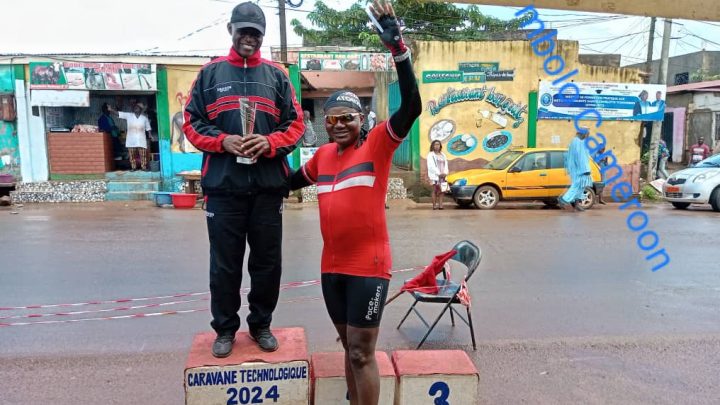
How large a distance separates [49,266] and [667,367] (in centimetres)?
719

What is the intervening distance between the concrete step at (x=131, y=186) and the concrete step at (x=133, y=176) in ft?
0.53

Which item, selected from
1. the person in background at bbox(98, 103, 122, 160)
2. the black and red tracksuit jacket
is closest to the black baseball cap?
the black and red tracksuit jacket

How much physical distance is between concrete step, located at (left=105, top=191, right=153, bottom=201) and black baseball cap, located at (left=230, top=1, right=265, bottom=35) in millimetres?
13189

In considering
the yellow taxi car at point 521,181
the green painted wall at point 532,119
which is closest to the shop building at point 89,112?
the yellow taxi car at point 521,181

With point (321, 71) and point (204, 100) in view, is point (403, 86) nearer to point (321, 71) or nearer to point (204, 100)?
point (204, 100)

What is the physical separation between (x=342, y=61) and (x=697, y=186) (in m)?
10.1

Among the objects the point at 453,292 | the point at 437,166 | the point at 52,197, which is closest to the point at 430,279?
the point at 453,292

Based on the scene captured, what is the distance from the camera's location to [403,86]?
256 centimetres

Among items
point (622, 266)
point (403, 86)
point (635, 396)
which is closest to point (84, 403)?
point (403, 86)

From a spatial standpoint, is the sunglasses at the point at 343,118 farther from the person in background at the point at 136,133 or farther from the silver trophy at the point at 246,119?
the person in background at the point at 136,133

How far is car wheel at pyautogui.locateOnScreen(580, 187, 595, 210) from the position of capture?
13.4 m

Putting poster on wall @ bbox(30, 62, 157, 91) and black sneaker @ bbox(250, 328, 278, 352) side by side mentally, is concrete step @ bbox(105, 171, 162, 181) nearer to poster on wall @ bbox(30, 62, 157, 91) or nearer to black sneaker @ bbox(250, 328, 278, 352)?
poster on wall @ bbox(30, 62, 157, 91)

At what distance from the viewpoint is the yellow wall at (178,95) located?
1540cm

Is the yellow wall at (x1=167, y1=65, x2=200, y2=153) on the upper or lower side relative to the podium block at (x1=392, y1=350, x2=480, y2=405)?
upper
